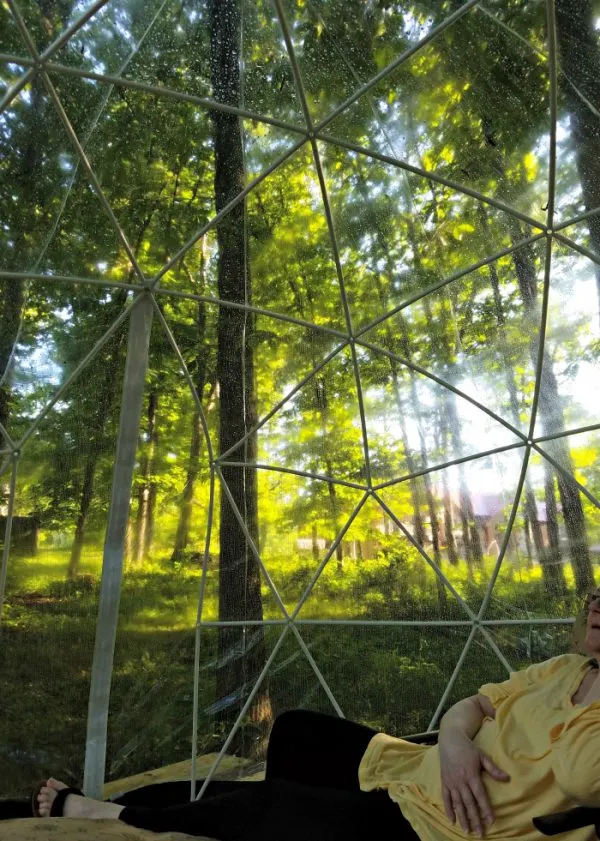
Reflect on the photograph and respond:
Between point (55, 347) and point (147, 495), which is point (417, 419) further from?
point (55, 347)

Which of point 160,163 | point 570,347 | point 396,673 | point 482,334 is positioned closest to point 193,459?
point 160,163

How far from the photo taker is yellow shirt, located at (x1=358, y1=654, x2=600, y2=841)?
2.48 meters

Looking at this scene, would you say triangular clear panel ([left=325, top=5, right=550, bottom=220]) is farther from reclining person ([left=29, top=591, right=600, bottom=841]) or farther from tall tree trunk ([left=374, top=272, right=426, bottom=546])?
reclining person ([left=29, top=591, right=600, bottom=841])

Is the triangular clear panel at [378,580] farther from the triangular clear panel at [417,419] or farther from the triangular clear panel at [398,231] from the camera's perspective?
the triangular clear panel at [398,231]

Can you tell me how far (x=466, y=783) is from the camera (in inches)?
107

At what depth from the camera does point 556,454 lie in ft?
17.2

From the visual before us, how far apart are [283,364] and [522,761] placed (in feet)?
11.9

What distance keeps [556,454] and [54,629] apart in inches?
165

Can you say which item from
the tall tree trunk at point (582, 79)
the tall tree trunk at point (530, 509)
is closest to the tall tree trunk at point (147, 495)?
the tall tree trunk at point (530, 509)

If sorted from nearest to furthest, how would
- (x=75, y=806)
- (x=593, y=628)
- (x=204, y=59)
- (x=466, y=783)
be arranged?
1. (x=466, y=783)
2. (x=593, y=628)
3. (x=75, y=806)
4. (x=204, y=59)

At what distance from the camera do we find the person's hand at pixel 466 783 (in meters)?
2.65

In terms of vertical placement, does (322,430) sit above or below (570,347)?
below

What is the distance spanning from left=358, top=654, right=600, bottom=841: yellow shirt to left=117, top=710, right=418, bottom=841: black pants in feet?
0.36

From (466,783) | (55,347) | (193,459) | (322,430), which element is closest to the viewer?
(466,783)
